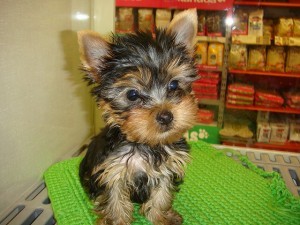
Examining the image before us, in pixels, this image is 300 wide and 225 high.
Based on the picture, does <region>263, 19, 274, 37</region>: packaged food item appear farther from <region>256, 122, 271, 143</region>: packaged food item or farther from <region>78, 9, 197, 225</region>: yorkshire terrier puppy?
<region>78, 9, 197, 225</region>: yorkshire terrier puppy

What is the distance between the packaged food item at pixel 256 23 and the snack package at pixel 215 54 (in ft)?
1.37

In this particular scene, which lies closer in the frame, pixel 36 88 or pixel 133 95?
pixel 133 95

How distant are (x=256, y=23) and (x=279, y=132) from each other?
1609 millimetres

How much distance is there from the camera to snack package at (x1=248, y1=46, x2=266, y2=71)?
4098 mm

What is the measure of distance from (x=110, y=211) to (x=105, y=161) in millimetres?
313

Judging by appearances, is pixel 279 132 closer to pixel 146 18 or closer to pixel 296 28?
pixel 296 28

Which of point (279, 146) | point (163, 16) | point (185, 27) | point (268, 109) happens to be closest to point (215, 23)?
point (163, 16)

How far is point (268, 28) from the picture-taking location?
3969mm

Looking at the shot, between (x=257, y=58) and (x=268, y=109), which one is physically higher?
(x=257, y=58)

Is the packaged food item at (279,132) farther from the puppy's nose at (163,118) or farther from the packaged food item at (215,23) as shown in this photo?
the puppy's nose at (163,118)

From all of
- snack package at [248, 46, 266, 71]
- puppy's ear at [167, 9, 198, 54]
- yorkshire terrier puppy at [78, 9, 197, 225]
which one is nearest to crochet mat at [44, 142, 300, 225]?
yorkshire terrier puppy at [78, 9, 197, 225]

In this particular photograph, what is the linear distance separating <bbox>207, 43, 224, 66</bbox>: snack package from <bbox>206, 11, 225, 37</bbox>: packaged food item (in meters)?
0.15

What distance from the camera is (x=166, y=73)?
5.14 feet

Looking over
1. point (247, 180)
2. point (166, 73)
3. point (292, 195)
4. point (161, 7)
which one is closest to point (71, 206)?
point (166, 73)
